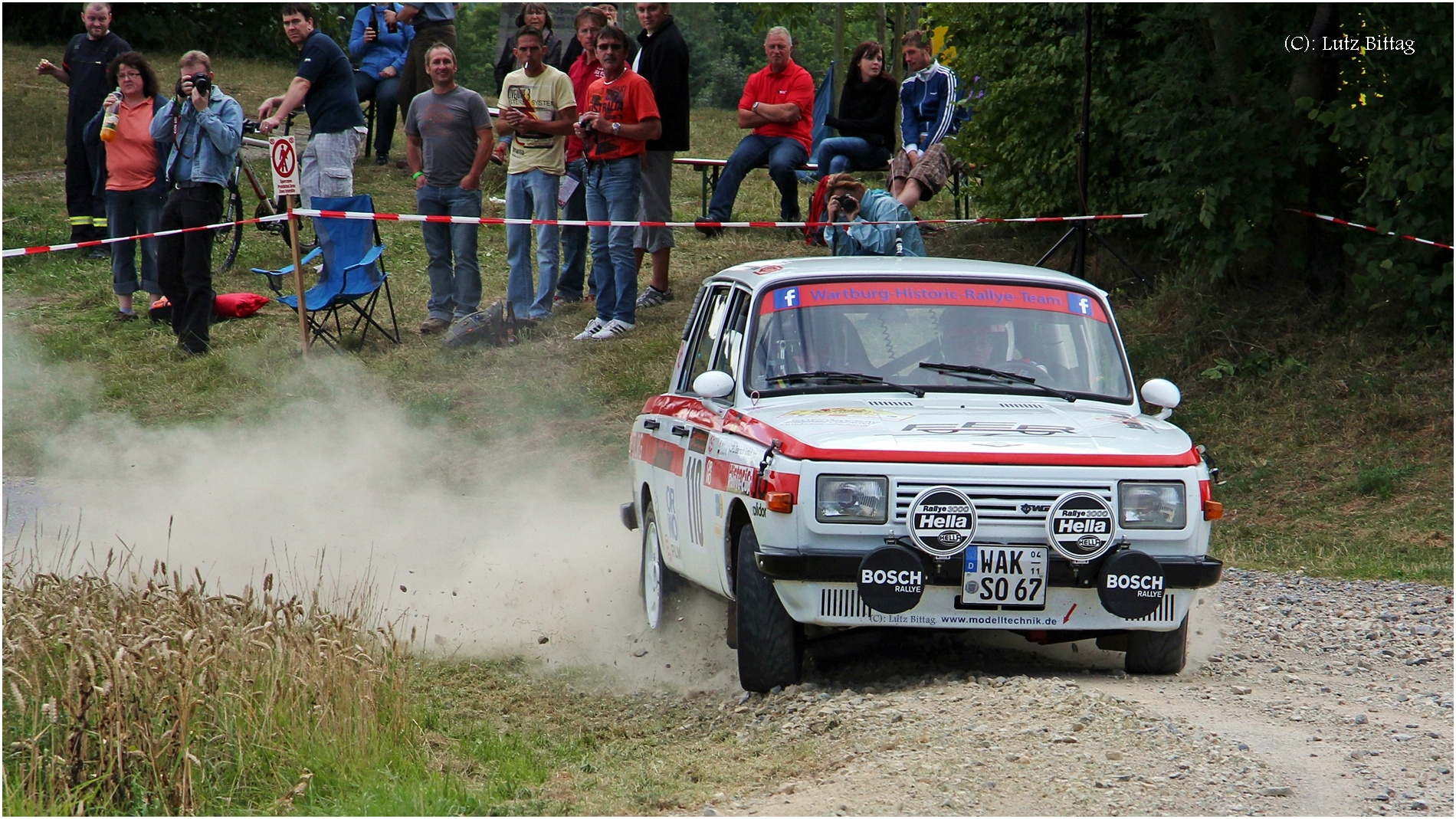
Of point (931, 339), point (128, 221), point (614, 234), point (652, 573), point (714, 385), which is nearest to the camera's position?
point (714, 385)

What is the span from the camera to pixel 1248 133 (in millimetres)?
12984

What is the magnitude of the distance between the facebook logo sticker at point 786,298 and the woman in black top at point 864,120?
32.9 feet

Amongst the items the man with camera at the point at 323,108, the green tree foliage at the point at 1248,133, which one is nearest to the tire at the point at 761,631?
the green tree foliage at the point at 1248,133

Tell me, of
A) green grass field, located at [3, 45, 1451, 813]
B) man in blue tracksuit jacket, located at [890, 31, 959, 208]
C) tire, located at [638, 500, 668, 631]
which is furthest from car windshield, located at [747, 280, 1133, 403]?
man in blue tracksuit jacket, located at [890, 31, 959, 208]

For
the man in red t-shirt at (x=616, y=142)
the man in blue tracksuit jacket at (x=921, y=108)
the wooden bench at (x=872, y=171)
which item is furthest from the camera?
the wooden bench at (x=872, y=171)

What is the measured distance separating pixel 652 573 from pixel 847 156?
32.1ft

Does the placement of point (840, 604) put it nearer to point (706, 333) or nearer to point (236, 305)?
point (706, 333)

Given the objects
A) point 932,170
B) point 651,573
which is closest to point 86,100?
point 932,170

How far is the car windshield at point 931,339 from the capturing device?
7246 millimetres

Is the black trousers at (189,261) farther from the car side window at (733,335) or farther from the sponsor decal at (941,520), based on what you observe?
the sponsor decal at (941,520)

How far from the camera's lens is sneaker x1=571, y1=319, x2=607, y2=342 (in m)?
15.5

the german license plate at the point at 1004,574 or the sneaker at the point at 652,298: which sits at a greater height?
the sneaker at the point at 652,298

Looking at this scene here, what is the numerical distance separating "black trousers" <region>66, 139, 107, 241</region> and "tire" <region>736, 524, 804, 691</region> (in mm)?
13745

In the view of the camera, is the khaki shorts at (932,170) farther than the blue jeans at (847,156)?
No
